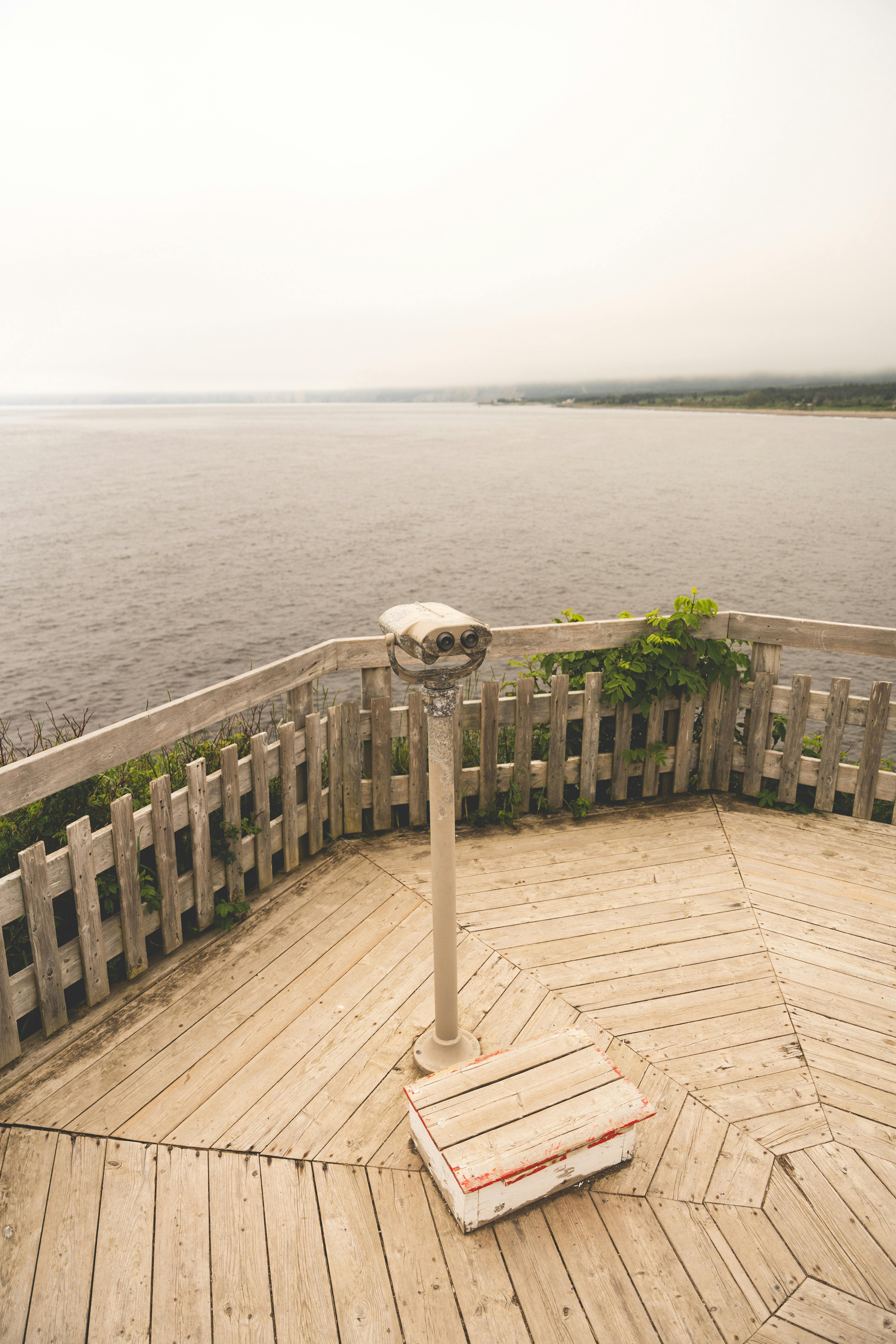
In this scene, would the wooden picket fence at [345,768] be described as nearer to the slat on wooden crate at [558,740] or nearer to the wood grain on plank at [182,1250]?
the slat on wooden crate at [558,740]

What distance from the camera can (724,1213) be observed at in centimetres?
231

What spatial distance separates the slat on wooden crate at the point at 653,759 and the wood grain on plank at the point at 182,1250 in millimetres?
3393

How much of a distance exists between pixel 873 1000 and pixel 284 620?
62.1 ft

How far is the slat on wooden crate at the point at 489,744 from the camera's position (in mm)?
4613

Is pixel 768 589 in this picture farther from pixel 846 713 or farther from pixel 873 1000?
pixel 873 1000

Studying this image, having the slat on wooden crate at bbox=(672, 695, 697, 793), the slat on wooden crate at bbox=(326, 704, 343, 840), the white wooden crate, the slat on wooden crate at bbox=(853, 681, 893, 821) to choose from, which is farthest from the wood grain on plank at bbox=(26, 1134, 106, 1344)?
the slat on wooden crate at bbox=(853, 681, 893, 821)

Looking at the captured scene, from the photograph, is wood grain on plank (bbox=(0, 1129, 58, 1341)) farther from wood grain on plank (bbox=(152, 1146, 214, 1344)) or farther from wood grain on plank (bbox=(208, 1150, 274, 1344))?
wood grain on plank (bbox=(208, 1150, 274, 1344))

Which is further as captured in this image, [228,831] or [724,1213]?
[228,831]

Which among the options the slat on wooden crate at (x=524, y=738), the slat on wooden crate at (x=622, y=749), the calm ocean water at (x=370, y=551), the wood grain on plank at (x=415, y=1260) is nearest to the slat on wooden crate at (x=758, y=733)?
the slat on wooden crate at (x=622, y=749)

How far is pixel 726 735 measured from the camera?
5.05 metres

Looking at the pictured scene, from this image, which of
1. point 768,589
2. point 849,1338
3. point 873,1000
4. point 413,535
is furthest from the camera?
point 413,535

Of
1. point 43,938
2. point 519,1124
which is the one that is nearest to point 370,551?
point 43,938

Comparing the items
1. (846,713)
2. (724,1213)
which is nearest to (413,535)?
(846,713)

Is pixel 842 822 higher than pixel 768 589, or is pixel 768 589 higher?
pixel 842 822
